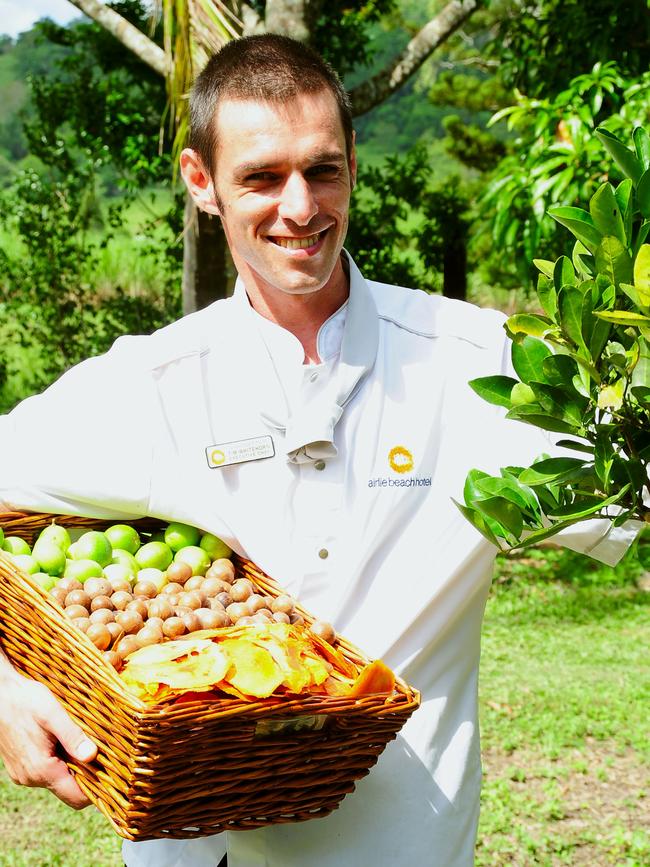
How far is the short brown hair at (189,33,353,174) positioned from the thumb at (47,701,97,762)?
118 cm

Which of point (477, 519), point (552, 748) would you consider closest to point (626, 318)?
point (477, 519)

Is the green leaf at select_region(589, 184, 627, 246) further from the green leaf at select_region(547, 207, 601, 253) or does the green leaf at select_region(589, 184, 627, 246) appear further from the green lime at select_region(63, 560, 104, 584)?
the green lime at select_region(63, 560, 104, 584)

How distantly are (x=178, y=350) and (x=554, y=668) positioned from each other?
13.7 feet

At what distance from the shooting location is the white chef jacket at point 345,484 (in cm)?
227

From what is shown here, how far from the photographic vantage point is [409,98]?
3139 cm

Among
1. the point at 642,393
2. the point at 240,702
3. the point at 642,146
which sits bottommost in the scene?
the point at 240,702

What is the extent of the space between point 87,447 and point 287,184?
0.68 meters

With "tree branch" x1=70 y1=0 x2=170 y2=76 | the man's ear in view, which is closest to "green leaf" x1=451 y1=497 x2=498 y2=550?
the man's ear

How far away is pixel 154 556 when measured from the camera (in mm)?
2289

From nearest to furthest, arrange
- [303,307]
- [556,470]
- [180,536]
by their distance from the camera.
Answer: [556,470]
[180,536]
[303,307]

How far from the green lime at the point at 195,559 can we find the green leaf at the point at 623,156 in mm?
1176

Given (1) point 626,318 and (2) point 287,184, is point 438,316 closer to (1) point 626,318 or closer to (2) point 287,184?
(2) point 287,184

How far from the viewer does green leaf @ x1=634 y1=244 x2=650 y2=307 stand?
1.34 m

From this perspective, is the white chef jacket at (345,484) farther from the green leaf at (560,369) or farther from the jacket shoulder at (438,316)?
the green leaf at (560,369)
